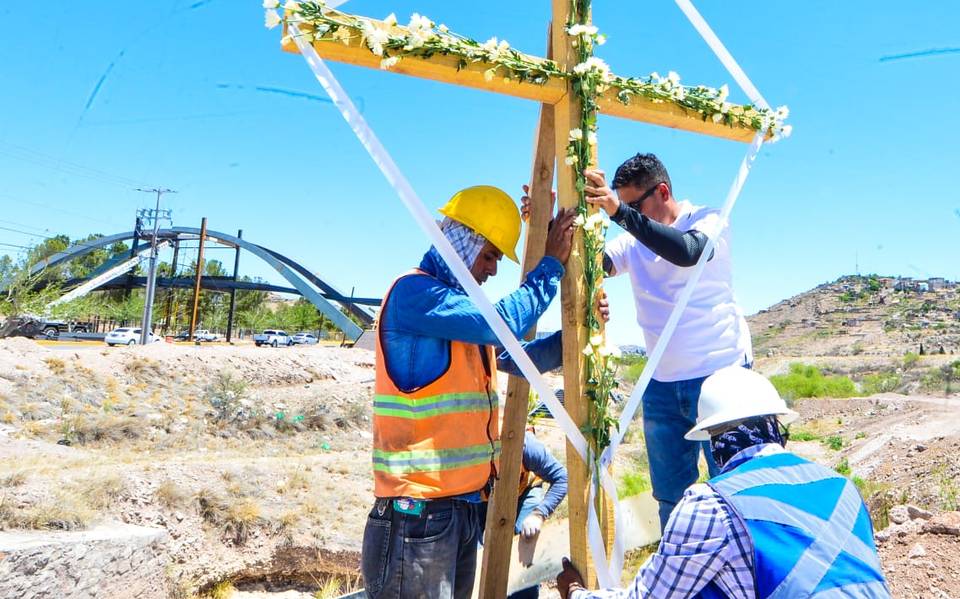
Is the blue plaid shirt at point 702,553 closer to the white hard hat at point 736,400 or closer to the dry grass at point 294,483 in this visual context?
the white hard hat at point 736,400

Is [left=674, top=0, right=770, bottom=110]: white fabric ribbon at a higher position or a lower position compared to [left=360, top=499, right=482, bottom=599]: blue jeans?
higher

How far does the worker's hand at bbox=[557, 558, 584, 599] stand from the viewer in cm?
200

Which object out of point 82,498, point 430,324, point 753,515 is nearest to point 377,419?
point 430,324

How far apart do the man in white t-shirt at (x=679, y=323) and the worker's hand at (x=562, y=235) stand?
46 centimetres

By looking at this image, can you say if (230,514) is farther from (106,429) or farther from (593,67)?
(106,429)

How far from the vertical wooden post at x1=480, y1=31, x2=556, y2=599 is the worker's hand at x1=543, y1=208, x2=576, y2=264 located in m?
0.22

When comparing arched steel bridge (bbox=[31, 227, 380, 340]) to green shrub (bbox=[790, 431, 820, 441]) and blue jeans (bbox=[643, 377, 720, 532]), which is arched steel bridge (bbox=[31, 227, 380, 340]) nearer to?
green shrub (bbox=[790, 431, 820, 441])

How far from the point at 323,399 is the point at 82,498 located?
11249 millimetres

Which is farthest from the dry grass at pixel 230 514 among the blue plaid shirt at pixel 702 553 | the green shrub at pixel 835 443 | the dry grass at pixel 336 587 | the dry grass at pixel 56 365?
the green shrub at pixel 835 443

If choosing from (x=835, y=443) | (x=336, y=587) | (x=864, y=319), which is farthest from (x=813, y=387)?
(x=864, y=319)

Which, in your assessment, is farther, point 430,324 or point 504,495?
point 504,495

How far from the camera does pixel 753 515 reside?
4.76 ft

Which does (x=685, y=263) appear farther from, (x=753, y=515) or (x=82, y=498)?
(x=82, y=498)

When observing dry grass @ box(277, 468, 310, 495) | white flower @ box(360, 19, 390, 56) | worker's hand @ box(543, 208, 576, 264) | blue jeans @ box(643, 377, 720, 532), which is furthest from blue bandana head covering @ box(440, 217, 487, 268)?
dry grass @ box(277, 468, 310, 495)
